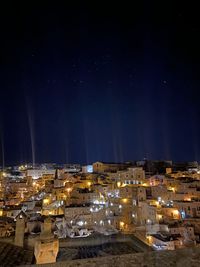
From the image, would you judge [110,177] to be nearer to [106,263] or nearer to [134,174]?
[134,174]

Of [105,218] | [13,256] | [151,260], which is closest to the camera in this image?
[151,260]

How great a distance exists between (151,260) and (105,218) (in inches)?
→ 885

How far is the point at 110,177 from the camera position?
3975 centimetres

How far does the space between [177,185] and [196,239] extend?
11895mm

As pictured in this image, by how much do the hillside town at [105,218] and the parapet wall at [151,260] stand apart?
673cm

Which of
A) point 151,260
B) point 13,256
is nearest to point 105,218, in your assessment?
point 13,256

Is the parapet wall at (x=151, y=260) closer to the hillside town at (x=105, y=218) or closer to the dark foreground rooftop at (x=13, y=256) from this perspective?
the hillside town at (x=105, y=218)

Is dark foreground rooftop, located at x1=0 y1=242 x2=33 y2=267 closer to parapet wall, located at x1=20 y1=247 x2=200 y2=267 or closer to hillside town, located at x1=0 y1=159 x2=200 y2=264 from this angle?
hillside town, located at x1=0 y1=159 x2=200 y2=264

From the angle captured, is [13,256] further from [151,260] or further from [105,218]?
[105,218]

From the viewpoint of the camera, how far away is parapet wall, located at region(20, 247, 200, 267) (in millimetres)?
4285

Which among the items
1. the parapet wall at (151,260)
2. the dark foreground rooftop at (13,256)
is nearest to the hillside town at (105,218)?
the dark foreground rooftop at (13,256)

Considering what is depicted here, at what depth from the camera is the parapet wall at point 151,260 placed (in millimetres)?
4285

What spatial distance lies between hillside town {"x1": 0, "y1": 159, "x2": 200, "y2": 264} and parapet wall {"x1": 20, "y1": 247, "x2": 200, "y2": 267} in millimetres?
6730

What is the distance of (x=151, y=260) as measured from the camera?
4422 millimetres
